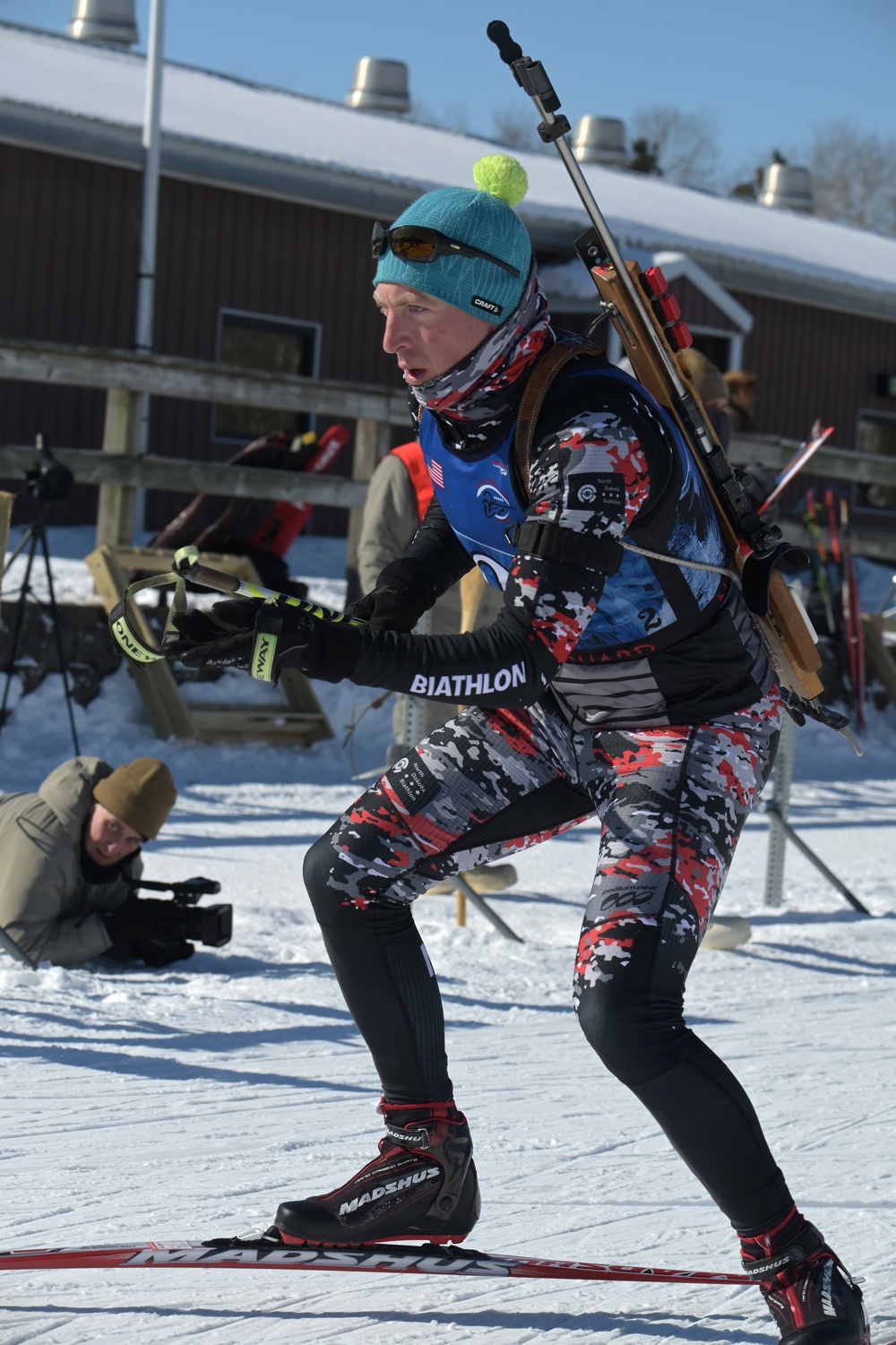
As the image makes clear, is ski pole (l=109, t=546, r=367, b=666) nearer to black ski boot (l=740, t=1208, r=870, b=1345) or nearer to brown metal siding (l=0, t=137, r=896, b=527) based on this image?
black ski boot (l=740, t=1208, r=870, b=1345)

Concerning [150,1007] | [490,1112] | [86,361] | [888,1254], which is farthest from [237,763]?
[888,1254]

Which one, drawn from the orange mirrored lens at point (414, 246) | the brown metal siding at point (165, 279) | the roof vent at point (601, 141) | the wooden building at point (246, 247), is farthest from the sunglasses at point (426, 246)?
the roof vent at point (601, 141)

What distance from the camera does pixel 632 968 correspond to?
231 centimetres

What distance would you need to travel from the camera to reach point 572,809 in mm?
2760

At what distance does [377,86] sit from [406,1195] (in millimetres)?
19247

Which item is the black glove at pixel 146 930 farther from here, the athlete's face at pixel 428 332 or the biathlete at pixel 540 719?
the athlete's face at pixel 428 332

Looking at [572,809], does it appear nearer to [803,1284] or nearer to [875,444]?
[803,1284]

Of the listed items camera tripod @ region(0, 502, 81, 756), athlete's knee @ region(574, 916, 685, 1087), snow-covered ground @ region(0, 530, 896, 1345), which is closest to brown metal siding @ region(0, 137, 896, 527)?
camera tripod @ region(0, 502, 81, 756)

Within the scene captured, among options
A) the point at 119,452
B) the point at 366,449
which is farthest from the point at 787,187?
the point at 119,452

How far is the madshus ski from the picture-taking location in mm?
2420

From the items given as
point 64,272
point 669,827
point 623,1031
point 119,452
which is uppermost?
point 64,272

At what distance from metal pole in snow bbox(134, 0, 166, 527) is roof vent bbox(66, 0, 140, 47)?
216 inches

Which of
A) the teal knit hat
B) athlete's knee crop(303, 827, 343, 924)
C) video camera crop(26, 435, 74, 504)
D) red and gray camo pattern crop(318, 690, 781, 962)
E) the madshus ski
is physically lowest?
the madshus ski

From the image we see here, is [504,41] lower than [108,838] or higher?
higher
